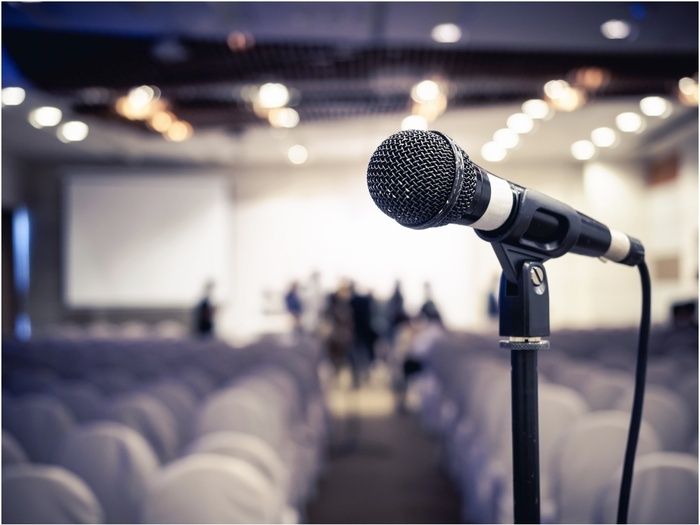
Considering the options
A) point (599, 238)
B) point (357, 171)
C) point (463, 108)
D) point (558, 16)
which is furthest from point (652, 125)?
point (599, 238)

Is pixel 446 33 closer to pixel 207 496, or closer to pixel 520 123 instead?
pixel 520 123

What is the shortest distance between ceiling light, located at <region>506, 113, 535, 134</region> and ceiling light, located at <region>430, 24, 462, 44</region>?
3.33 meters

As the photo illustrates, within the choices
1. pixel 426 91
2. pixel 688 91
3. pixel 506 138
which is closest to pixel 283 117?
pixel 426 91

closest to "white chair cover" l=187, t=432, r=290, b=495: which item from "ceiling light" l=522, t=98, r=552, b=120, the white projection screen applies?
"ceiling light" l=522, t=98, r=552, b=120

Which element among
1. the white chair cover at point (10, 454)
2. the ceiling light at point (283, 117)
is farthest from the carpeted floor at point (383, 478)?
the ceiling light at point (283, 117)

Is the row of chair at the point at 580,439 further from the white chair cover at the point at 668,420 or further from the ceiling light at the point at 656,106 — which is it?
the ceiling light at the point at 656,106

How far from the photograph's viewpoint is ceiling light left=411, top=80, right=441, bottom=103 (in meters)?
7.97

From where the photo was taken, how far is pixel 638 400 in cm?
105

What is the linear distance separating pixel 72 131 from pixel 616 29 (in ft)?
28.8

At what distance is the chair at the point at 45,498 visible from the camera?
1820mm

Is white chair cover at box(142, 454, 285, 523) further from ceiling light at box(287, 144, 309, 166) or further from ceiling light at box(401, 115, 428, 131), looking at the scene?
ceiling light at box(287, 144, 309, 166)

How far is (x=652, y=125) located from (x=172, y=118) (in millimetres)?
6967

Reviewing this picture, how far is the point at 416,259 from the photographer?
13852mm

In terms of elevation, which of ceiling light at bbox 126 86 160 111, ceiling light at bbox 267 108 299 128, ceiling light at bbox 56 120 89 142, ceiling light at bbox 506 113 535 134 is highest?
ceiling light at bbox 56 120 89 142
